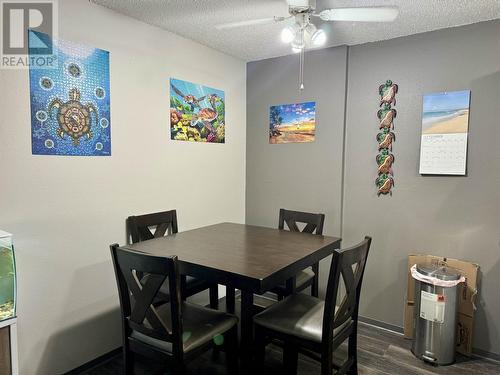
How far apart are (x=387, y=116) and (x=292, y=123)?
0.86 meters

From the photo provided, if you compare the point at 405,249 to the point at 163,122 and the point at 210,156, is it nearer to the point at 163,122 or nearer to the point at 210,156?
the point at 210,156

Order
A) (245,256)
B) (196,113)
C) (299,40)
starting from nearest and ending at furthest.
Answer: (245,256) < (299,40) < (196,113)

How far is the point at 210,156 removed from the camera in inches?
128

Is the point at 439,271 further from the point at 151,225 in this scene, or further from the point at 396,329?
the point at 151,225

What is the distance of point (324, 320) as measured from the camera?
5.67 feet

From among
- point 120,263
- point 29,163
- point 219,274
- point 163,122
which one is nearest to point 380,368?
point 219,274

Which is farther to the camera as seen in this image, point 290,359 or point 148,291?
point 290,359

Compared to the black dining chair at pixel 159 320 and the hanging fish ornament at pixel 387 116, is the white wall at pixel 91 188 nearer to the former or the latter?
the black dining chair at pixel 159 320

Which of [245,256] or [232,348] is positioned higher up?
[245,256]

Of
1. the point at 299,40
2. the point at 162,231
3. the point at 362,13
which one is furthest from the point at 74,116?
the point at 362,13

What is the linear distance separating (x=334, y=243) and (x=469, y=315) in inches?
46.1

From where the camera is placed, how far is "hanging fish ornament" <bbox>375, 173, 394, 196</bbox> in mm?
2885

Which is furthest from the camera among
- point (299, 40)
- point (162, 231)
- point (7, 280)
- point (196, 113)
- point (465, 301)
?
point (196, 113)

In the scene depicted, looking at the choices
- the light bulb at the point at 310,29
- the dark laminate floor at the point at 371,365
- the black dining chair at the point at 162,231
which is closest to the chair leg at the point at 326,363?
the dark laminate floor at the point at 371,365
